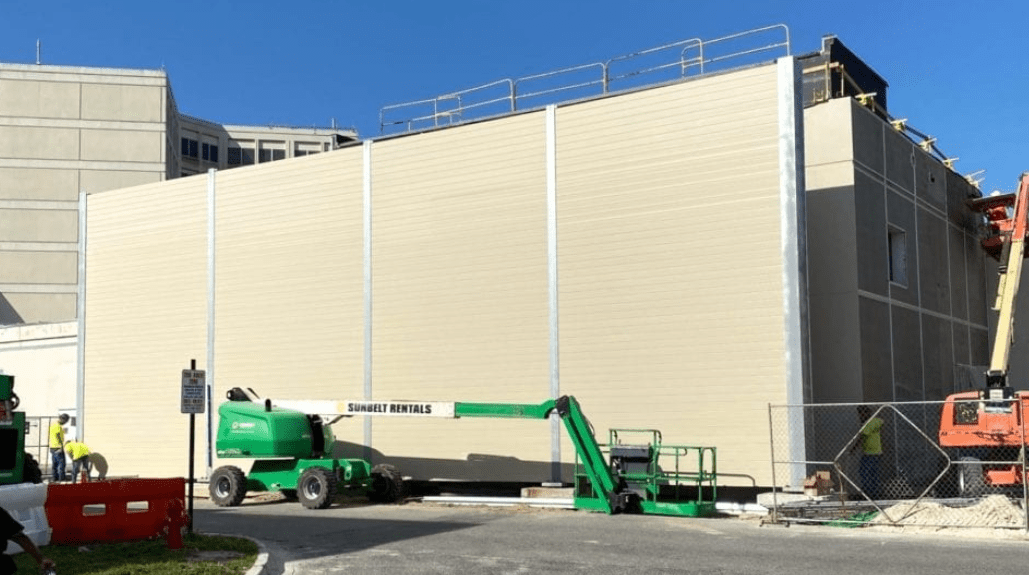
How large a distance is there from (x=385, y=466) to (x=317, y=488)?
2011mm

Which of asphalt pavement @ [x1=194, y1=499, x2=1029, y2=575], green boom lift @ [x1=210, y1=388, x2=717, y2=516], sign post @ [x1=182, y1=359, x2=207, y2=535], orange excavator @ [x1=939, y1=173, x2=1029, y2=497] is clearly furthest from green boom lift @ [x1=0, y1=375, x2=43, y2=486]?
orange excavator @ [x1=939, y1=173, x2=1029, y2=497]

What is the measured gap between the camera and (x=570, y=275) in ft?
70.4

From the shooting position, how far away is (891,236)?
2416 centimetres

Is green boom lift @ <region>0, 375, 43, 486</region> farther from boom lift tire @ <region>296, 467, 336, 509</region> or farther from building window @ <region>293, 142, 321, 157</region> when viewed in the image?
building window @ <region>293, 142, 321, 157</region>

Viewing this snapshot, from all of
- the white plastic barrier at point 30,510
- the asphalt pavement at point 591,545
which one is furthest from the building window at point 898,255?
the white plastic barrier at point 30,510

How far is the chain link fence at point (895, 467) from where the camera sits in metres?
15.6

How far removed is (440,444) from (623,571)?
11.9 m

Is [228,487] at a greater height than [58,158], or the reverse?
[58,158]

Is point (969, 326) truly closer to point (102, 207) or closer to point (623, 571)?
point (623, 571)

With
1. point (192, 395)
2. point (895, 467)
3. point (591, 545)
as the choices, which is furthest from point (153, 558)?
point (895, 467)

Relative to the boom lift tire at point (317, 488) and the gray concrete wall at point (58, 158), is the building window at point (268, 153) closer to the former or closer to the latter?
the gray concrete wall at point (58, 158)

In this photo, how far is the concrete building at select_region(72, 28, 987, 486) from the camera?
19.6 meters

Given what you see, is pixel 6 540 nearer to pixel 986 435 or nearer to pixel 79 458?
pixel 986 435

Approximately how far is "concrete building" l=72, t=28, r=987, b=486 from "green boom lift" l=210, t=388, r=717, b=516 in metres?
1.22
